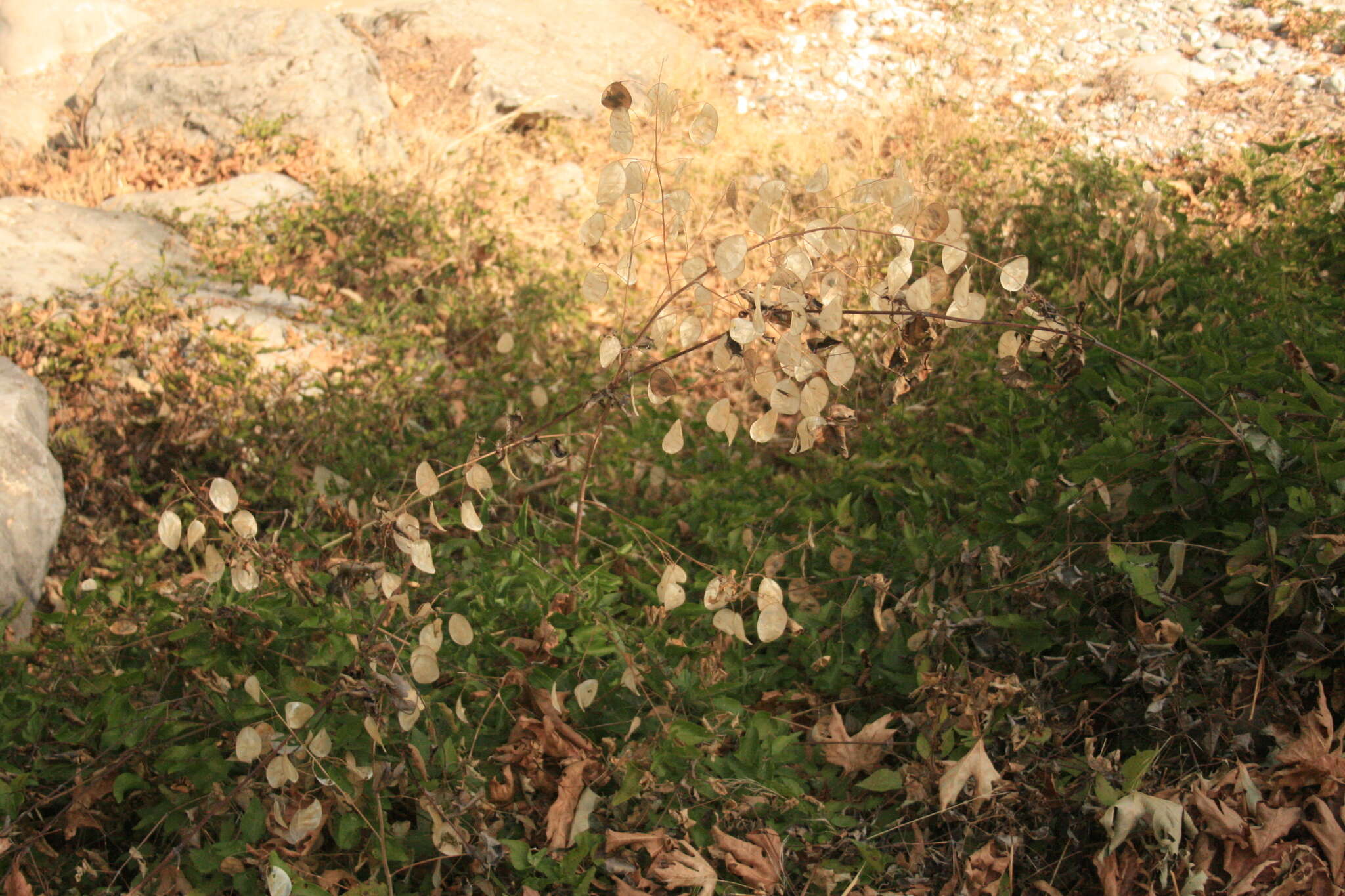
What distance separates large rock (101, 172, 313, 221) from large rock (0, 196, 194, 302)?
0.74ft

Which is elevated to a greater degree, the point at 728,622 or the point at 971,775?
the point at 728,622

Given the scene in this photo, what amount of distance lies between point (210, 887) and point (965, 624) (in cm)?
161

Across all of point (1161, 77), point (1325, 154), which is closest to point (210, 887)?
point (1325, 154)

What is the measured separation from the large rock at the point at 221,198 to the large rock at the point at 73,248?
0.74 ft

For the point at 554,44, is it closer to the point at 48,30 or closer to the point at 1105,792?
the point at 48,30

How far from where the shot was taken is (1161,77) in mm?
5824

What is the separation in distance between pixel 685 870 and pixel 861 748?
0.61 m

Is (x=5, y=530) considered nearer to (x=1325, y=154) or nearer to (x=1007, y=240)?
(x=1007, y=240)

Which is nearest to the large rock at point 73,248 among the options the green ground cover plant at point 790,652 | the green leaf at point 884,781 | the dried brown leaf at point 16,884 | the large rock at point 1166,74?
the green ground cover plant at point 790,652

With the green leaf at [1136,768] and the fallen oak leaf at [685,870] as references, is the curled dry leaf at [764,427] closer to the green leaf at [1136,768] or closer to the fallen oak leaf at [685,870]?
the fallen oak leaf at [685,870]

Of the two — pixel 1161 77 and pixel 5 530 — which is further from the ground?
pixel 1161 77

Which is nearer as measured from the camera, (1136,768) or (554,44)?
(1136,768)

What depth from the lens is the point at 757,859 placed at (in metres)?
1.90

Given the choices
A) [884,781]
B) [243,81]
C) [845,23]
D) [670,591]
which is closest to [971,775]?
[884,781]
